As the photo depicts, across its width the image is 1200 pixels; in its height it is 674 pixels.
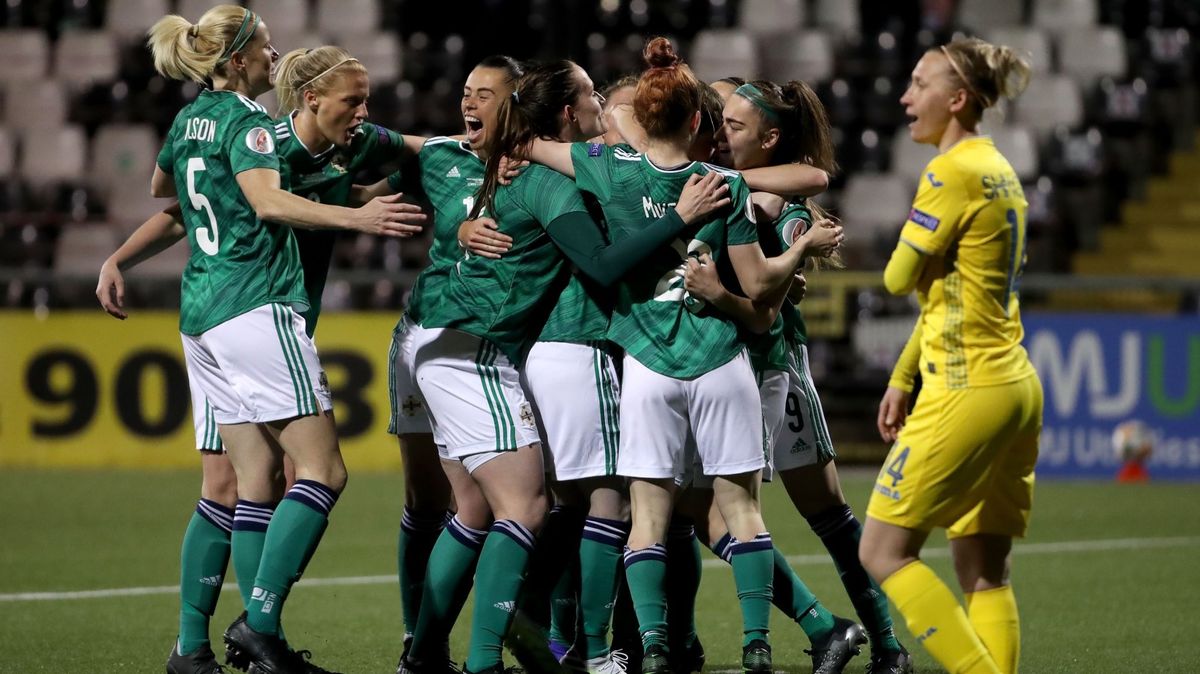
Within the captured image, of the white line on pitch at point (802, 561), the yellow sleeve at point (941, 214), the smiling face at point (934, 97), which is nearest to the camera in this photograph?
the yellow sleeve at point (941, 214)

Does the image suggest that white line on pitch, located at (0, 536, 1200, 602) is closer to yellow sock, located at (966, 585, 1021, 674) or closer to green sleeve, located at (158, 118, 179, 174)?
green sleeve, located at (158, 118, 179, 174)

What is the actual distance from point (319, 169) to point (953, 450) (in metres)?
2.49

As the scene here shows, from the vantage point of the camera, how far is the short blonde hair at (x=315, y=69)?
5.28 m

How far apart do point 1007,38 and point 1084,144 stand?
1.96m

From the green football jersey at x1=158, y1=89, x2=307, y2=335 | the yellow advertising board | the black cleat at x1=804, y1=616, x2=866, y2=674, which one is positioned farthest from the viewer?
the yellow advertising board

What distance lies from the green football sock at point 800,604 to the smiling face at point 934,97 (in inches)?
65.2

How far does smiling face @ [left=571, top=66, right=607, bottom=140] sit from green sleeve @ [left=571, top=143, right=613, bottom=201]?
0.17 m

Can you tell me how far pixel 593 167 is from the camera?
16.2 ft

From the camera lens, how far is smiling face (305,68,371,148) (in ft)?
17.3

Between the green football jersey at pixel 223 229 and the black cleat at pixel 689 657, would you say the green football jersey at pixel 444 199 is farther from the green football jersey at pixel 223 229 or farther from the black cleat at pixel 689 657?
the black cleat at pixel 689 657

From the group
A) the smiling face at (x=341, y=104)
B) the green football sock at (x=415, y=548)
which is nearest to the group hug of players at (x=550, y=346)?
the smiling face at (x=341, y=104)

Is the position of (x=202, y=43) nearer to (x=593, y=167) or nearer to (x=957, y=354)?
(x=593, y=167)

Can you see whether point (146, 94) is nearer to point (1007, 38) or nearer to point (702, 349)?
point (1007, 38)

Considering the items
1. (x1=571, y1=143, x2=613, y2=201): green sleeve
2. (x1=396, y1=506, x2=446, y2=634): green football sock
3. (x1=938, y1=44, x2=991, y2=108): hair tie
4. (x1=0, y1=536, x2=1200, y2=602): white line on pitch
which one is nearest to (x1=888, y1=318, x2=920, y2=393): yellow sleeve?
(x1=938, y1=44, x2=991, y2=108): hair tie
